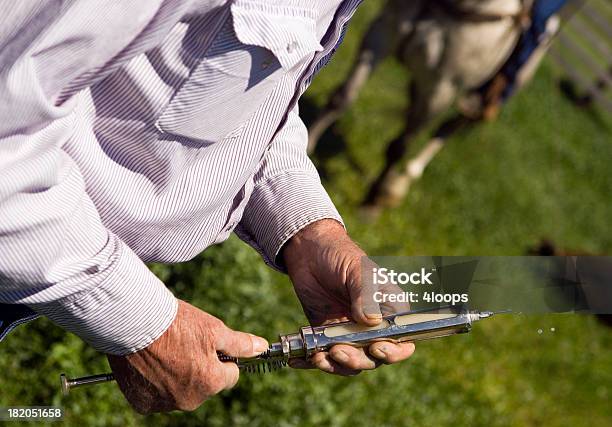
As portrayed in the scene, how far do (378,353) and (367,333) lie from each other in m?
0.05

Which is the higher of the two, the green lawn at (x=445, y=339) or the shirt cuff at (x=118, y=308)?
the shirt cuff at (x=118, y=308)

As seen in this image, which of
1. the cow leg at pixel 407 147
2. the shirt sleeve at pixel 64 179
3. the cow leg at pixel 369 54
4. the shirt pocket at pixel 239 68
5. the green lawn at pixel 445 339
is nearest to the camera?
the shirt sleeve at pixel 64 179

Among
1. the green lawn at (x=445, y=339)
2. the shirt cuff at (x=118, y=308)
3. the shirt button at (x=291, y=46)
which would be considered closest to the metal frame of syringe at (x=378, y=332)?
the shirt cuff at (x=118, y=308)

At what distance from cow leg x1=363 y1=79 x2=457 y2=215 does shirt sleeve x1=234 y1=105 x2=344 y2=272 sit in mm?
3925

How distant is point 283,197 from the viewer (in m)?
1.96

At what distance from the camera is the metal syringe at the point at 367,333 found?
1.67 meters

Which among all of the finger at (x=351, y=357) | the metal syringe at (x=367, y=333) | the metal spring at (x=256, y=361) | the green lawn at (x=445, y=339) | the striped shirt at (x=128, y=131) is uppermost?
the striped shirt at (x=128, y=131)

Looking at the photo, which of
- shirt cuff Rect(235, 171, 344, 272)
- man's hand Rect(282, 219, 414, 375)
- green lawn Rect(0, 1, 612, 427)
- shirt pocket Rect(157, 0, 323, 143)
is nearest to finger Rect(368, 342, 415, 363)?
man's hand Rect(282, 219, 414, 375)

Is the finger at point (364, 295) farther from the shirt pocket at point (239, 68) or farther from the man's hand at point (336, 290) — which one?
the shirt pocket at point (239, 68)

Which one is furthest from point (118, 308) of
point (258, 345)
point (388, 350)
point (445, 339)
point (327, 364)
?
point (445, 339)

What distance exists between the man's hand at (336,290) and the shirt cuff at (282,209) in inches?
1.0

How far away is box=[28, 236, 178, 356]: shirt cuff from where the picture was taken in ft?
4.86

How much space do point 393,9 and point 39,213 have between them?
468cm

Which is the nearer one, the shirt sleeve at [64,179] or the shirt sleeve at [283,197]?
the shirt sleeve at [64,179]
